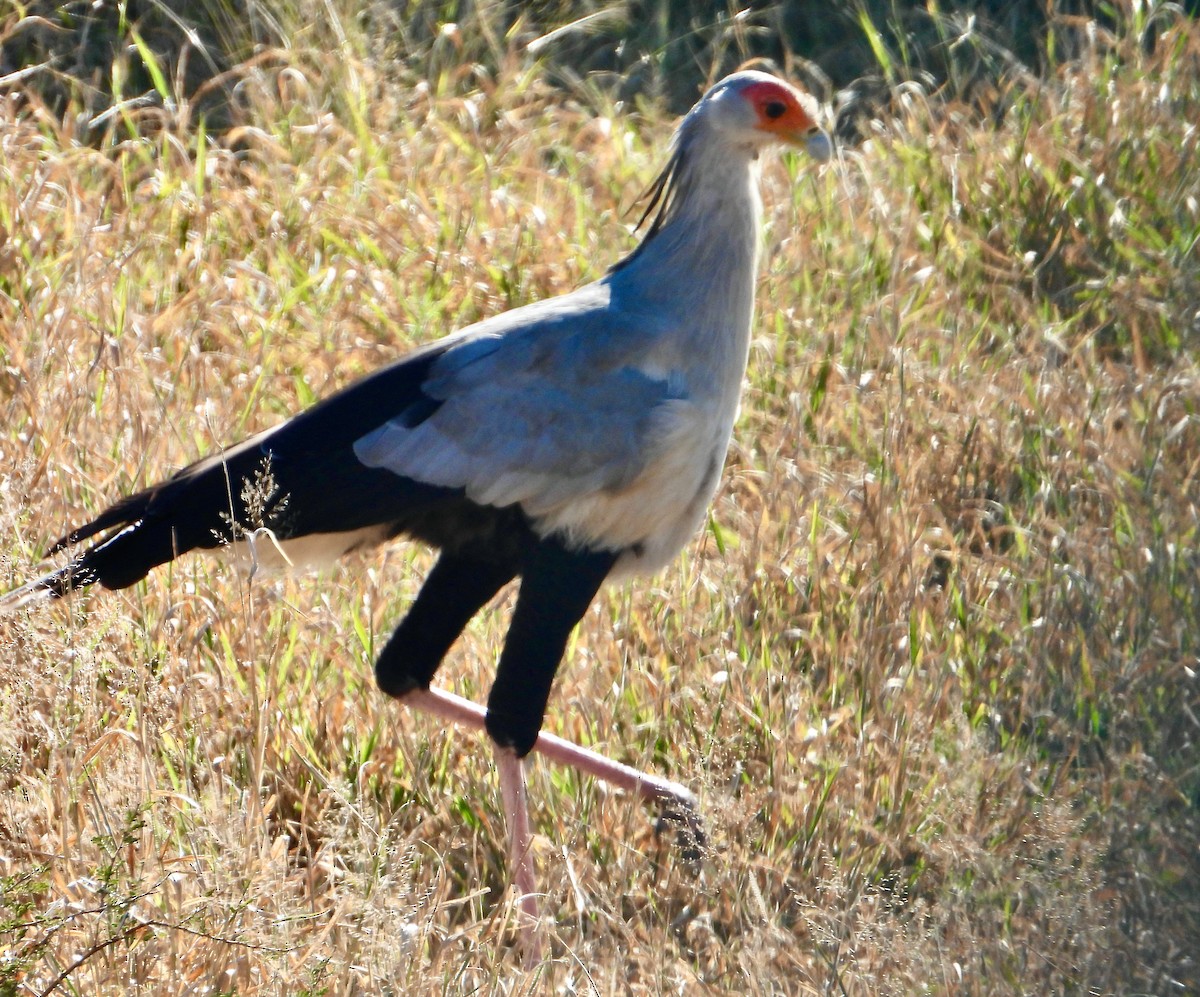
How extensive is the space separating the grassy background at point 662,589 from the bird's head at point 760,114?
0.93m

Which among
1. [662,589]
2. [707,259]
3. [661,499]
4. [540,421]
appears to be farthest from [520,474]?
[662,589]

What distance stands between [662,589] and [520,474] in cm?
85

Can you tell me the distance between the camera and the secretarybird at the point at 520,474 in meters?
3.12

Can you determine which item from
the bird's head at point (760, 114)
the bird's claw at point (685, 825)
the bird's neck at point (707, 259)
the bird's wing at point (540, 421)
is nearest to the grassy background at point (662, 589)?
the bird's claw at point (685, 825)

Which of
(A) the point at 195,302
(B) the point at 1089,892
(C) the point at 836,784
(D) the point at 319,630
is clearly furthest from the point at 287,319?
(B) the point at 1089,892

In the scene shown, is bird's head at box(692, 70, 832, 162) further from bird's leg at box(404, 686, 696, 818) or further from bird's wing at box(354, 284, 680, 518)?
bird's leg at box(404, 686, 696, 818)

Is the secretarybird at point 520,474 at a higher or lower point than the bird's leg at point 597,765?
higher

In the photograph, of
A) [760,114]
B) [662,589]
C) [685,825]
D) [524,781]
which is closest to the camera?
[685,825]

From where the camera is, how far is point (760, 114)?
3379 millimetres

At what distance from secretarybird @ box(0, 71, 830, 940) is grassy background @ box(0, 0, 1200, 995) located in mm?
212

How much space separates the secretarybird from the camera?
312cm

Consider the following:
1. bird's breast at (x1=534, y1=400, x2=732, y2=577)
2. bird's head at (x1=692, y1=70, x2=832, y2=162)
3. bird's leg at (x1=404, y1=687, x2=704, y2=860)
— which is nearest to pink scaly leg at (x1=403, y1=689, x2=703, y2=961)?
bird's leg at (x1=404, y1=687, x2=704, y2=860)

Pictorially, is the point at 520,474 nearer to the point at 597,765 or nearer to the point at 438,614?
the point at 438,614

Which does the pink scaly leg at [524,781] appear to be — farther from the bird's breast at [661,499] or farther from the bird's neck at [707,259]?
the bird's neck at [707,259]
